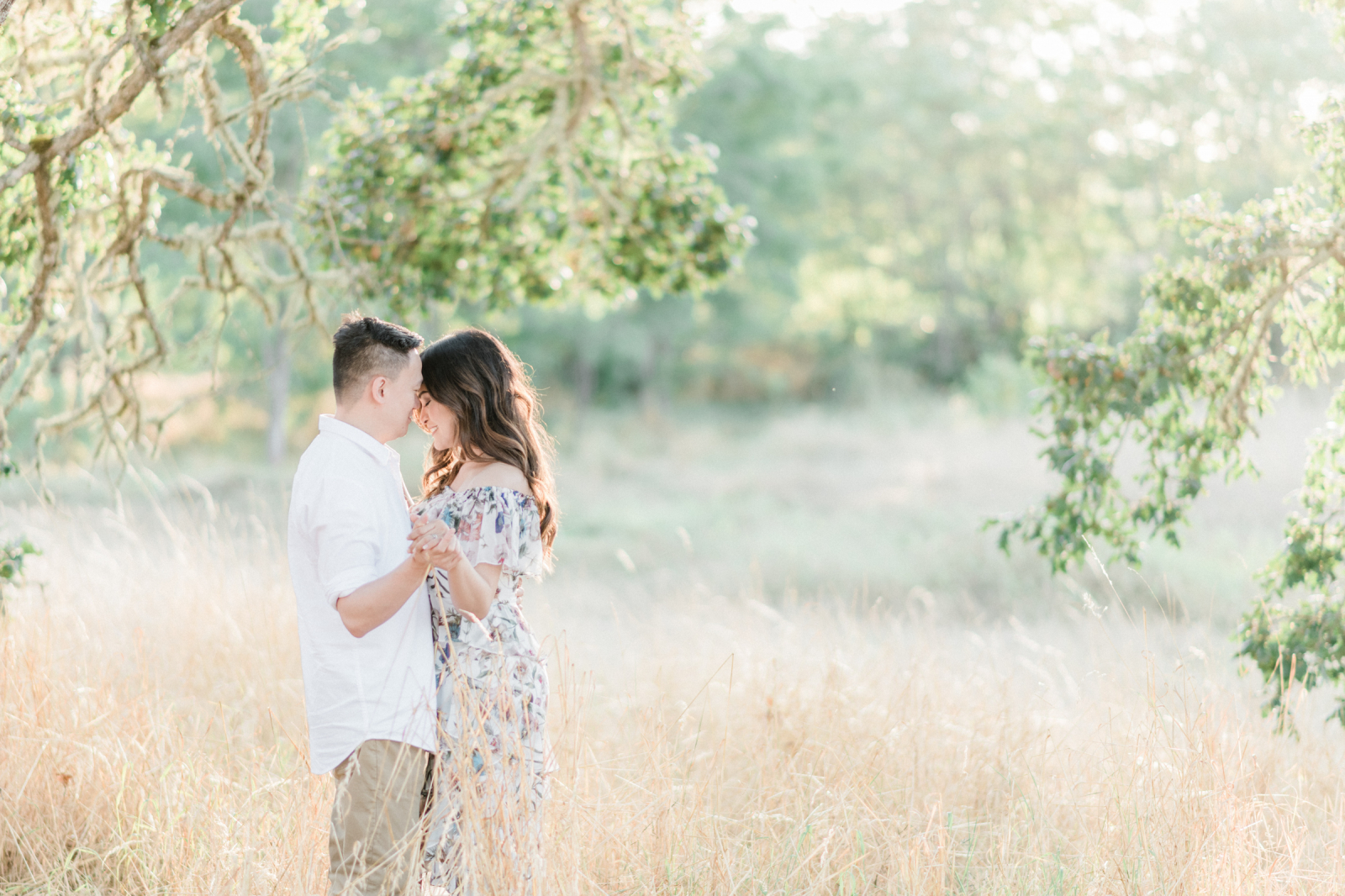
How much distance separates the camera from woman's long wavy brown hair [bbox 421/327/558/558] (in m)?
3.07

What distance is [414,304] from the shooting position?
21.2 ft

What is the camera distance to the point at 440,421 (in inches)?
123

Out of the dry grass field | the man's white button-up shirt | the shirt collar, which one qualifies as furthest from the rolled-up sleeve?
the dry grass field

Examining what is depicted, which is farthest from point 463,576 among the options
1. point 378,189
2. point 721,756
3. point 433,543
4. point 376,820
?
point 378,189

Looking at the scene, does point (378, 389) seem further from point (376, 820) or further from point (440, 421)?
point (376, 820)

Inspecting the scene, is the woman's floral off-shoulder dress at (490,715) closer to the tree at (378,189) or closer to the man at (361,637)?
the man at (361,637)

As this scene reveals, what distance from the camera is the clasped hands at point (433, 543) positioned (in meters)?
2.53

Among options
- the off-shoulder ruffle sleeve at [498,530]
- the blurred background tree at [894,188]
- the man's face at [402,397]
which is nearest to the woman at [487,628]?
the off-shoulder ruffle sleeve at [498,530]

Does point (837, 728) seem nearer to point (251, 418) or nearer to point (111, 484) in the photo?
point (111, 484)

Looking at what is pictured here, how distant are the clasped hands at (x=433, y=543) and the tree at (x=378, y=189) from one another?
2905 mm

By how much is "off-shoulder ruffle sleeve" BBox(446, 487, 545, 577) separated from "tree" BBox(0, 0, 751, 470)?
2.68m

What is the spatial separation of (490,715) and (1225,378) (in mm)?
3901

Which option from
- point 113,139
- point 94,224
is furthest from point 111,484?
point 113,139

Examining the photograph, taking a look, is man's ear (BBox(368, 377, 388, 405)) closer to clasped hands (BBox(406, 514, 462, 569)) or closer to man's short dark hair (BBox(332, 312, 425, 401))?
man's short dark hair (BBox(332, 312, 425, 401))
